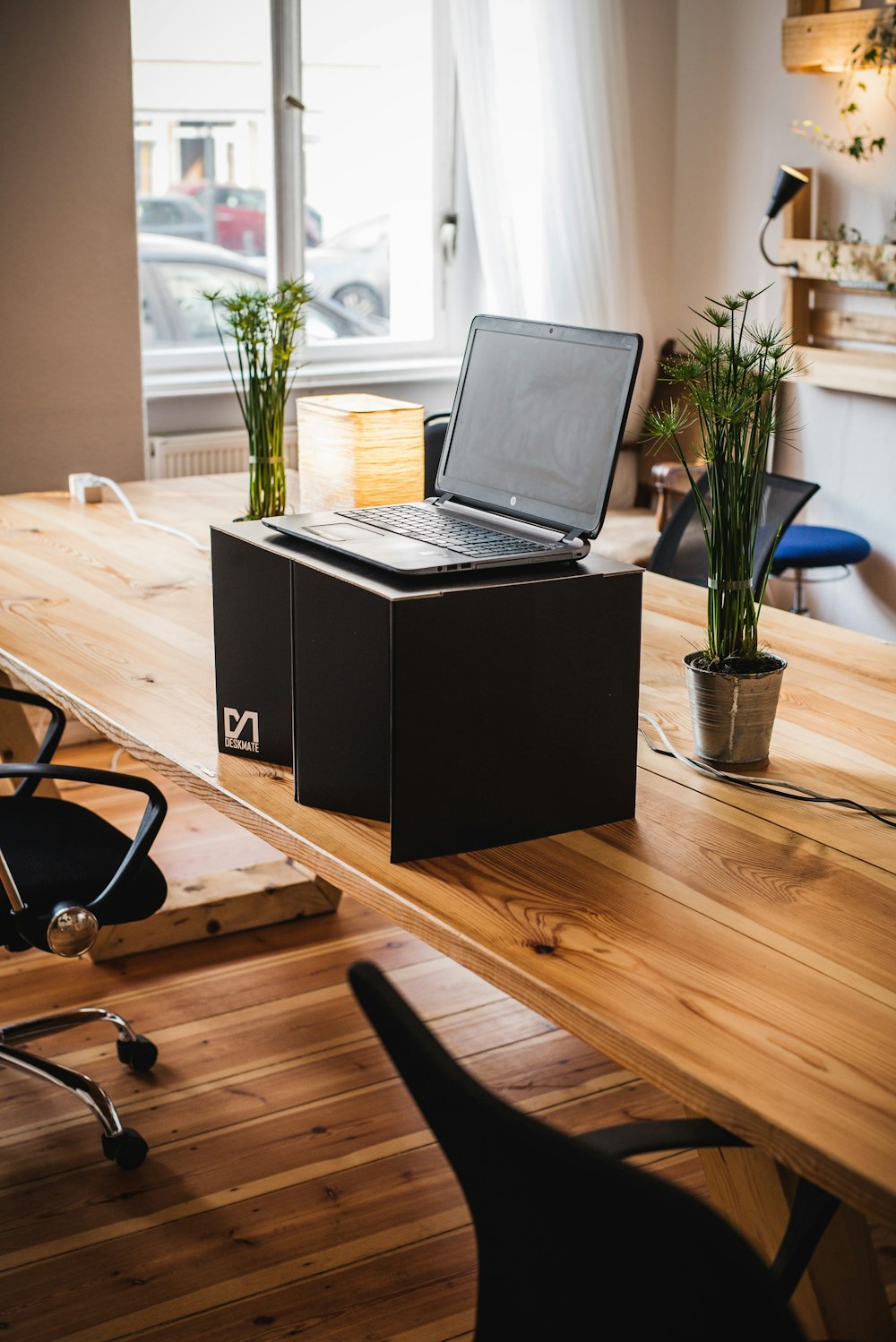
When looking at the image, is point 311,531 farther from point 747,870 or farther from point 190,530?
point 190,530

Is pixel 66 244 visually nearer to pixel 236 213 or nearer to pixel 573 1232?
pixel 236 213

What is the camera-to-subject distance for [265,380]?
2.55m

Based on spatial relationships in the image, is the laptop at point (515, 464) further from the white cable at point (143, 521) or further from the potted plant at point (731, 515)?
the white cable at point (143, 521)

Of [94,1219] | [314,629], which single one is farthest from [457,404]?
[94,1219]

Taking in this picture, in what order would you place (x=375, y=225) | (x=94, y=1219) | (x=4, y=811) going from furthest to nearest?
(x=375, y=225) < (x=4, y=811) < (x=94, y=1219)

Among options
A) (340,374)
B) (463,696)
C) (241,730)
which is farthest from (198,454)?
(463,696)

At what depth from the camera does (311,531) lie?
59.0 inches

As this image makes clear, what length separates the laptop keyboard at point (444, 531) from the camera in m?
1.42

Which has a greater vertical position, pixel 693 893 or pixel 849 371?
pixel 849 371

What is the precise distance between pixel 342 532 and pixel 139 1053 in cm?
125

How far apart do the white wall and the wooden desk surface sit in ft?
7.94

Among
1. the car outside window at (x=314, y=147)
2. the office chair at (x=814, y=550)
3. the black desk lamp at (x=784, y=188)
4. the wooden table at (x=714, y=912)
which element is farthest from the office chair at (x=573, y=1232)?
the car outside window at (x=314, y=147)

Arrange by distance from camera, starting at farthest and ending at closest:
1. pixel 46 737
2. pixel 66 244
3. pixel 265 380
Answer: pixel 66 244
pixel 265 380
pixel 46 737

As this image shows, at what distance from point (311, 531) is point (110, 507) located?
184 centimetres
